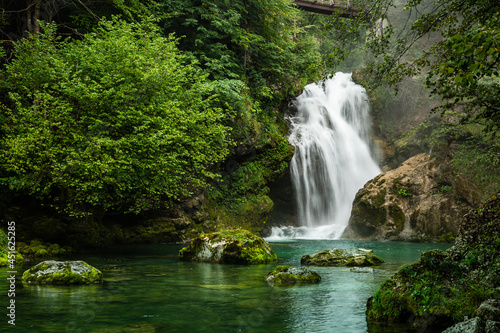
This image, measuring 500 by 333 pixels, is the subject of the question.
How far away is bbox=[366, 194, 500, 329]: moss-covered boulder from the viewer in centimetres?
511

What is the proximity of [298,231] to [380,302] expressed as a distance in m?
20.5

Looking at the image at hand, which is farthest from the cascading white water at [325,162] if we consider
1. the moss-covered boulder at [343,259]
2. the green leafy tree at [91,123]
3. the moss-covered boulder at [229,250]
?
the green leafy tree at [91,123]

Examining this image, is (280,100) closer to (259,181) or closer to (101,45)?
(259,181)

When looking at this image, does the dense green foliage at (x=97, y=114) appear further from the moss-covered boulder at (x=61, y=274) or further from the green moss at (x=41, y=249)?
the moss-covered boulder at (x=61, y=274)

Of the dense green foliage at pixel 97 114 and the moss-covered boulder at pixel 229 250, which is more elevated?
the dense green foliage at pixel 97 114

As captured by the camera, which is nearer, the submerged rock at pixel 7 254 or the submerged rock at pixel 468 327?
the submerged rock at pixel 468 327

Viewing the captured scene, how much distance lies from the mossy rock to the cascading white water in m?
16.0

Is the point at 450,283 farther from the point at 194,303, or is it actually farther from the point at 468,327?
the point at 194,303

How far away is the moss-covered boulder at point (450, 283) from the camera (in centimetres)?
511

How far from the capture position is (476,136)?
1916 centimetres

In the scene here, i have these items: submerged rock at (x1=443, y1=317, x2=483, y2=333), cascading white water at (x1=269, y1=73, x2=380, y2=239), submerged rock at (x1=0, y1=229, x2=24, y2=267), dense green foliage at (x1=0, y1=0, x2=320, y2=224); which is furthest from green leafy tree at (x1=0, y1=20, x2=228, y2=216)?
cascading white water at (x1=269, y1=73, x2=380, y2=239)

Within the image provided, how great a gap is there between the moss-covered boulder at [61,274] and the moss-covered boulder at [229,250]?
14.5 ft

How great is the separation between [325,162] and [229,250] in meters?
16.9

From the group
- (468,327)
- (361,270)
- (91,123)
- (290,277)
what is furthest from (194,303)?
(91,123)
